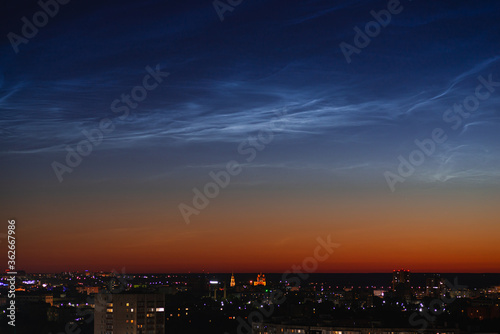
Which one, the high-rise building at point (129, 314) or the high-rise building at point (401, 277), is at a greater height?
the high-rise building at point (401, 277)

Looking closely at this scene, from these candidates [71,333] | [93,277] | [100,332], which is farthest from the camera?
[93,277]

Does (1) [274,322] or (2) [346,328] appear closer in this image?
(2) [346,328]

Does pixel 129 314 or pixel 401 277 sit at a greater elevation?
pixel 401 277

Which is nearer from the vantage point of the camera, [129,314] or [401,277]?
[129,314]

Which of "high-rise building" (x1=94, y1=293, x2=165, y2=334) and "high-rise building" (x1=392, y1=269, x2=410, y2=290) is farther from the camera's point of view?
"high-rise building" (x1=392, y1=269, x2=410, y2=290)

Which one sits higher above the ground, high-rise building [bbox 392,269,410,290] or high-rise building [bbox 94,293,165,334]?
high-rise building [bbox 392,269,410,290]

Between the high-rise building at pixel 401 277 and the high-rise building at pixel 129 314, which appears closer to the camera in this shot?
the high-rise building at pixel 129 314

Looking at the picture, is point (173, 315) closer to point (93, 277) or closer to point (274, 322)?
point (274, 322)

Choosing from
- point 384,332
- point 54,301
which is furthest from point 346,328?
point 54,301
